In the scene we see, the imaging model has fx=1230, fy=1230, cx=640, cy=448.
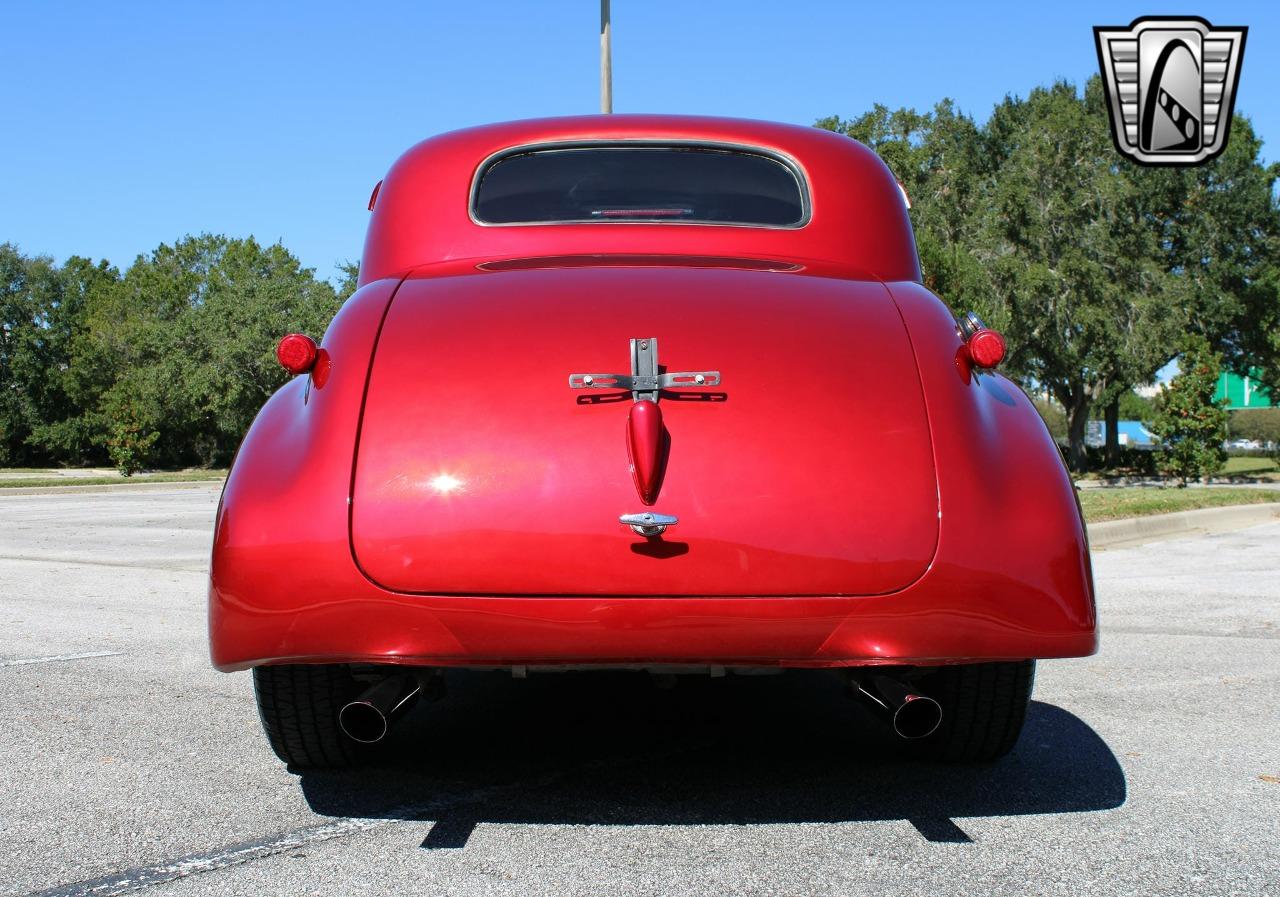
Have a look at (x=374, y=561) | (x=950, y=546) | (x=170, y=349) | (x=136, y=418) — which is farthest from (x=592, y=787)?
(x=170, y=349)

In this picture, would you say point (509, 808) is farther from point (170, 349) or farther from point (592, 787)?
point (170, 349)

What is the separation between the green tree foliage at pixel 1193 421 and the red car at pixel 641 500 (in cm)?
2426

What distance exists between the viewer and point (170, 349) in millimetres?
49219

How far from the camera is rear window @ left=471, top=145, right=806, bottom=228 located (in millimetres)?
3838

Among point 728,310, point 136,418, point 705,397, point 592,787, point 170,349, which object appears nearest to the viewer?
point 705,397

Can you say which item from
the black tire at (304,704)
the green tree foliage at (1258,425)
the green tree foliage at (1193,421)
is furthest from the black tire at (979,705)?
the green tree foliage at (1258,425)

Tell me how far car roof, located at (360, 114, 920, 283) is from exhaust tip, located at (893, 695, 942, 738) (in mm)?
1277

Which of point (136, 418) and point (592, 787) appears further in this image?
point (136, 418)

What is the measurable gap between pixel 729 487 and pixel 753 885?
87 centimetres

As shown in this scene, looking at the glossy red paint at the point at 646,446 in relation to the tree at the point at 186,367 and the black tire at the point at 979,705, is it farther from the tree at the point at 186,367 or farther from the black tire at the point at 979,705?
the tree at the point at 186,367

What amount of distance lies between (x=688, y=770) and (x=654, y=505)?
1.19m

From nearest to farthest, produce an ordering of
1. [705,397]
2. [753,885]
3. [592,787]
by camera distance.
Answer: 1. [753,885]
2. [705,397]
3. [592,787]

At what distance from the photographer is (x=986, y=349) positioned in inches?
121

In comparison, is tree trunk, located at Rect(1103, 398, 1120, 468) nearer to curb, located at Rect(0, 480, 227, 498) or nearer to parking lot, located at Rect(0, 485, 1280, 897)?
curb, located at Rect(0, 480, 227, 498)
